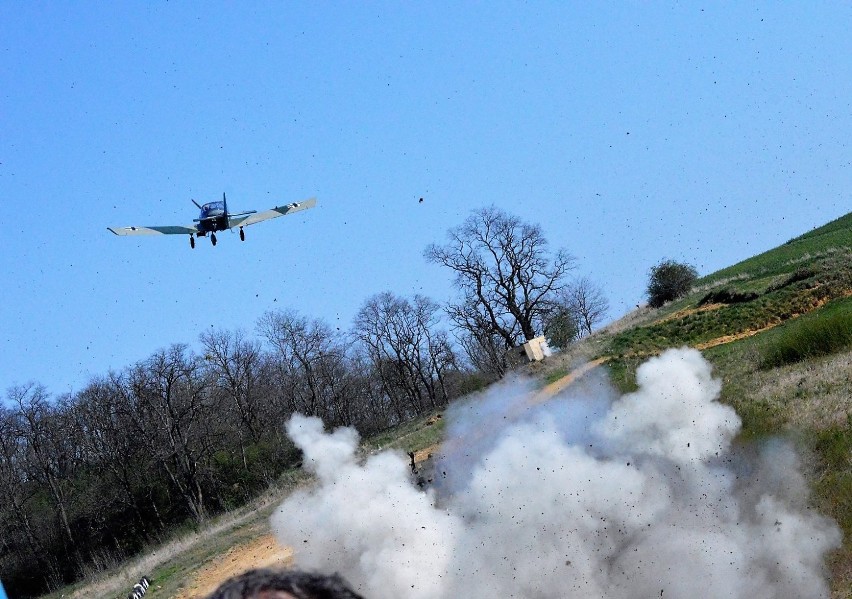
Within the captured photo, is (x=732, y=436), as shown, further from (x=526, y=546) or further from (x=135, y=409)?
(x=135, y=409)

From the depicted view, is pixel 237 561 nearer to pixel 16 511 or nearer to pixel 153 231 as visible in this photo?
pixel 153 231

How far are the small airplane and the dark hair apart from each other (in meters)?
31.1

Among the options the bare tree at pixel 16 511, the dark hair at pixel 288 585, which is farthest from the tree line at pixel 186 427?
the dark hair at pixel 288 585

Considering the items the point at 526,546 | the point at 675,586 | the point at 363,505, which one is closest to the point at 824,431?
the point at 675,586

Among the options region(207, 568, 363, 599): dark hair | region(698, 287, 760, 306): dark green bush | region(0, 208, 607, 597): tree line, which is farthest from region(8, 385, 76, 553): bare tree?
region(207, 568, 363, 599): dark hair

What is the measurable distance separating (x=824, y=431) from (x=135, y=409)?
54.4 m

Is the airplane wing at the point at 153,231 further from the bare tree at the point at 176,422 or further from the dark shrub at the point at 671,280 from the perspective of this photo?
the dark shrub at the point at 671,280

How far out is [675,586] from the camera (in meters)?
18.5

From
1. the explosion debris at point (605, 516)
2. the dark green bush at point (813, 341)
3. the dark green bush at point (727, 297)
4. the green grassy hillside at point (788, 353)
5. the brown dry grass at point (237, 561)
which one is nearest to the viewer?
the explosion debris at point (605, 516)

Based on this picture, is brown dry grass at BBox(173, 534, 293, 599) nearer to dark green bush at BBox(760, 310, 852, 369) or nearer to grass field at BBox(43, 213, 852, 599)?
grass field at BBox(43, 213, 852, 599)

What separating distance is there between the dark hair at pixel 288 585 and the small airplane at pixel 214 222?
31.1 metres

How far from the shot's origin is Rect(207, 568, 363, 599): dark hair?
253 centimetres

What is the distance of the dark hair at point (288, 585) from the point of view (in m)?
2.53

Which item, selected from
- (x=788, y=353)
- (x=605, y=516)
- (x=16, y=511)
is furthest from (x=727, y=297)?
(x=16, y=511)
